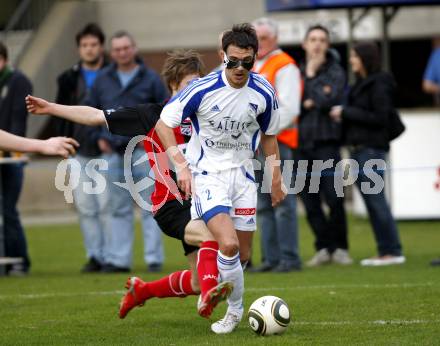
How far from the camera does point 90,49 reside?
1220cm

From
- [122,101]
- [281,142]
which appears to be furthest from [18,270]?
[281,142]

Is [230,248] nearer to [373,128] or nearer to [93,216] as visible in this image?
[373,128]

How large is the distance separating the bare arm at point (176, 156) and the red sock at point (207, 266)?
0.38 metres

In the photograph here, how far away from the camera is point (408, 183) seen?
54.0 ft

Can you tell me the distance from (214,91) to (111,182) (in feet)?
15.0

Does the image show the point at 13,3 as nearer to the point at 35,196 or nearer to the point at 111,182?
the point at 35,196

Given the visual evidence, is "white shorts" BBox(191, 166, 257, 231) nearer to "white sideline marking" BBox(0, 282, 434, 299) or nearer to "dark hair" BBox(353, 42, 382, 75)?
"white sideline marking" BBox(0, 282, 434, 299)

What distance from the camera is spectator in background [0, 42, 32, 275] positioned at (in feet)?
39.1

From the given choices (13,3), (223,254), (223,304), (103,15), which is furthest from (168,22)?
(223,254)

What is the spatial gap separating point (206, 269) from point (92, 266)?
16.2ft

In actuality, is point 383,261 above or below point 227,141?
below

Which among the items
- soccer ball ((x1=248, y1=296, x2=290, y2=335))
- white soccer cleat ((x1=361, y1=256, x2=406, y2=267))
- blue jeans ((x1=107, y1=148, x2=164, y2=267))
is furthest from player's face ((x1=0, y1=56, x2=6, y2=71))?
soccer ball ((x1=248, y1=296, x2=290, y2=335))

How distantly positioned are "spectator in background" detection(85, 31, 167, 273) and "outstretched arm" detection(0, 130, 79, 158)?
16.7 ft

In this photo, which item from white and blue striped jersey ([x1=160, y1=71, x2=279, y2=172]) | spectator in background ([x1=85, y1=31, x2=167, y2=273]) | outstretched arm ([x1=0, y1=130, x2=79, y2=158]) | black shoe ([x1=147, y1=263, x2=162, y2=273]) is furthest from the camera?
spectator in background ([x1=85, y1=31, x2=167, y2=273])
